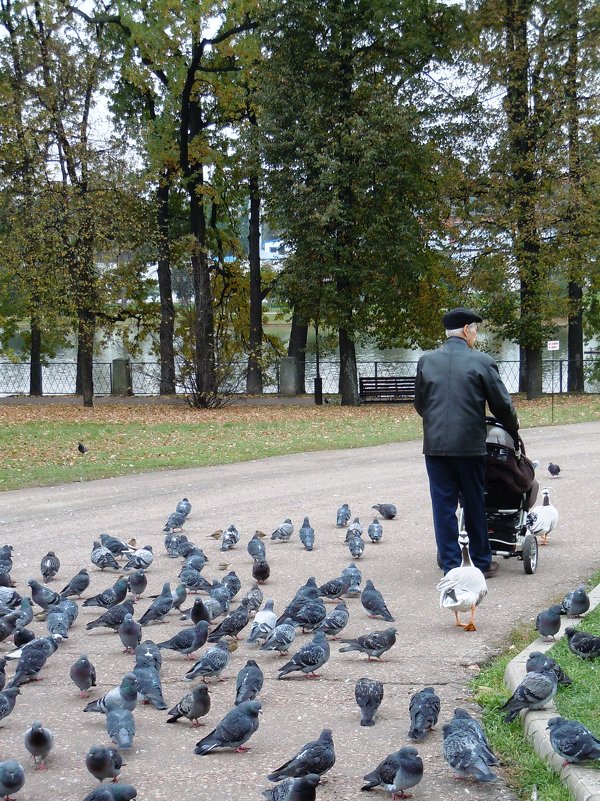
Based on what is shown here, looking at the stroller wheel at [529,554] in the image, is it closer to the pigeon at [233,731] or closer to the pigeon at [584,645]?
the pigeon at [584,645]

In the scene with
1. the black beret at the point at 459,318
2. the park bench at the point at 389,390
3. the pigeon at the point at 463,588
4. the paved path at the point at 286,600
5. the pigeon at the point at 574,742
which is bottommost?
the paved path at the point at 286,600

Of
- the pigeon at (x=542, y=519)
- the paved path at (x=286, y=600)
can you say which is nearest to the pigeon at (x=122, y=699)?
the paved path at (x=286, y=600)

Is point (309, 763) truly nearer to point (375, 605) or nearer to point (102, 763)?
point (102, 763)

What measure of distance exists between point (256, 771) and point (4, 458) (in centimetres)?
1502

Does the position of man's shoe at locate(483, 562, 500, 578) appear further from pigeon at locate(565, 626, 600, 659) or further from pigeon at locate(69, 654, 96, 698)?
pigeon at locate(69, 654, 96, 698)

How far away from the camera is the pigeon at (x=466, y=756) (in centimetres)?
462

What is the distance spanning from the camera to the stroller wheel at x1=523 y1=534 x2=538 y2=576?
29.8 feet

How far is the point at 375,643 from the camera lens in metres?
6.66

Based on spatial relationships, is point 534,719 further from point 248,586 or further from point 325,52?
point 325,52

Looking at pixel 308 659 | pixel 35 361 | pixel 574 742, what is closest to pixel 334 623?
pixel 308 659

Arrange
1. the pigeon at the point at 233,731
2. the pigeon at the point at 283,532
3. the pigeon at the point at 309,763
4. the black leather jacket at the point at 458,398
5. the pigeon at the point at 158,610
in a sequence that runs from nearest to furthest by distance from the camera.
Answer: the pigeon at the point at 309,763 → the pigeon at the point at 233,731 → the pigeon at the point at 158,610 → the black leather jacket at the point at 458,398 → the pigeon at the point at 283,532

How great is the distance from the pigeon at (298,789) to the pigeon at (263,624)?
272cm

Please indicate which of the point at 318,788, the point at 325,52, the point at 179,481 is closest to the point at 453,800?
the point at 318,788

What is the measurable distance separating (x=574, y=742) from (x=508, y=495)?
4.57 metres
